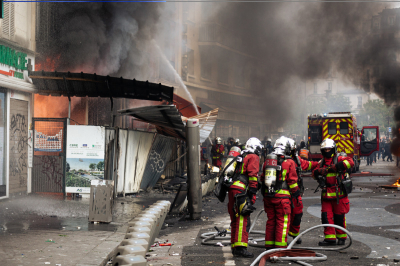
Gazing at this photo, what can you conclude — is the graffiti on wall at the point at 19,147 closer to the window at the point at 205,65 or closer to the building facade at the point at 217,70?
the building facade at the point at 217,70

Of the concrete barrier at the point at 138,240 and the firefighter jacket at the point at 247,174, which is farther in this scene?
the firefighter jacket at the point at 247,174

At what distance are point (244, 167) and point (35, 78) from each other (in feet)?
25.2

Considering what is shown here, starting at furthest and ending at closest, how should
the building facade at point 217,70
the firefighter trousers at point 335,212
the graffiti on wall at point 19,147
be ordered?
1. the building facade at point 217,70
2. the graffiti on wall at point 19,147
3. the firefighter trousers at point 335,212

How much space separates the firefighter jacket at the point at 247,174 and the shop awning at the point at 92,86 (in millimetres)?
6695

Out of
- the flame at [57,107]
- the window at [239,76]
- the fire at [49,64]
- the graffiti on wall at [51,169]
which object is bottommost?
the graffiti on wall at [51,169]

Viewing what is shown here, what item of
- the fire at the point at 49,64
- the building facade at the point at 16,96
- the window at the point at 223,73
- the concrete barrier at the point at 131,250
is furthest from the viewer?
the window at the point at 223,73

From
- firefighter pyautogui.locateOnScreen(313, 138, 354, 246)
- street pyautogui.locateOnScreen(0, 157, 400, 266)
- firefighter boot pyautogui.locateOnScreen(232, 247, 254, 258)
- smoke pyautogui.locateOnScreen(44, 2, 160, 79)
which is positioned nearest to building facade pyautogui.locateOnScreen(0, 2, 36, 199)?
street pyautogui.locateOnScreen(0, 157, 400, 266)

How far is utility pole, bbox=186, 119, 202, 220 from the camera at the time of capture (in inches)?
347

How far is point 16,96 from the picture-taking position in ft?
36.5

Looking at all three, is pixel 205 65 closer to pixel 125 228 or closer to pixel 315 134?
pixel 315 134

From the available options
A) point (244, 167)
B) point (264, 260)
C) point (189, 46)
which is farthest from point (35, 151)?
point (189, 46)

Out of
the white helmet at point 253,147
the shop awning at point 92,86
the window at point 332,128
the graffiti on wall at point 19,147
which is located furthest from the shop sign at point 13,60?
the window at point 332,128

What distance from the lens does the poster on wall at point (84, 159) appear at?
1088 cm

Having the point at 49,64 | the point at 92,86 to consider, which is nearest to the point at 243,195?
the point at 92,86
